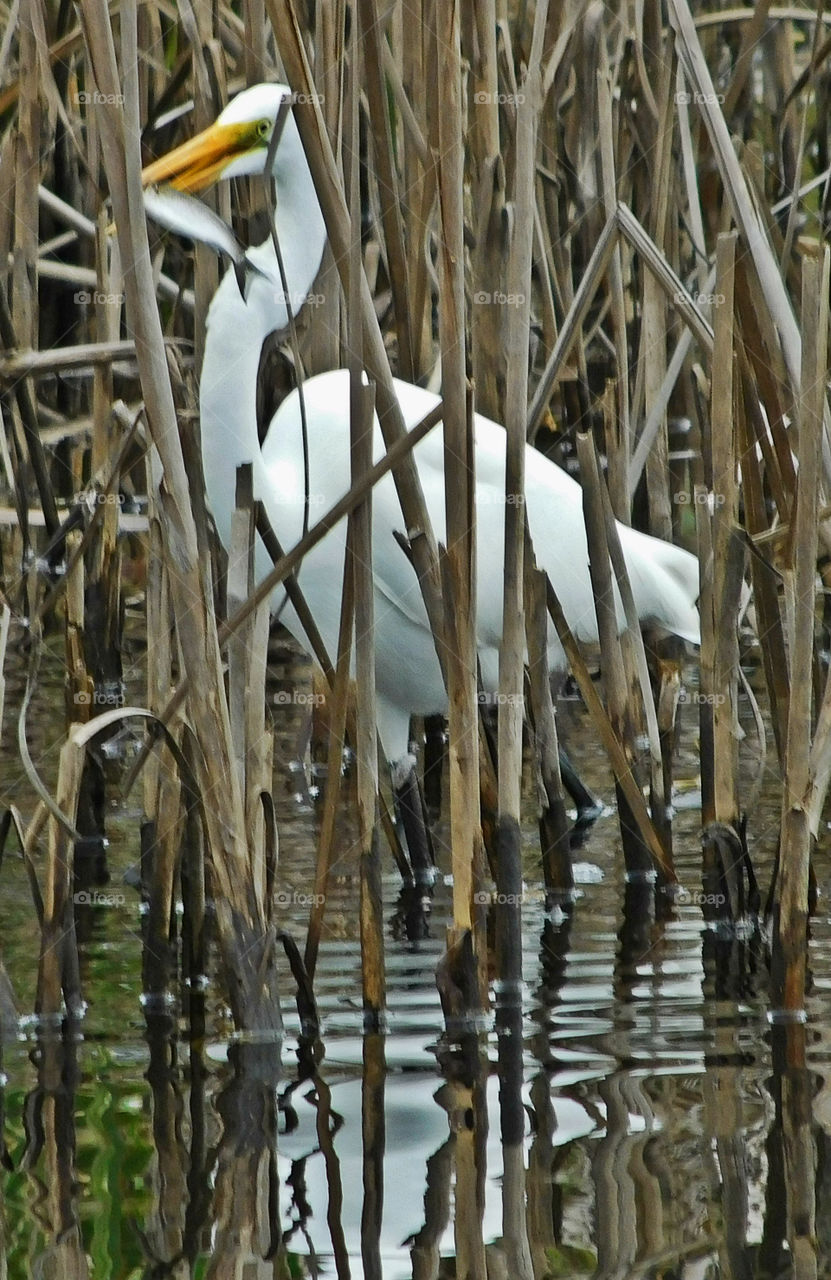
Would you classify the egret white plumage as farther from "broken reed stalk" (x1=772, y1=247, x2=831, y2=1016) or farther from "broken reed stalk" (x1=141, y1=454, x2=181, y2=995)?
"broken reed stalk" (x1=772, y1=247, x2=831, y2=1016)

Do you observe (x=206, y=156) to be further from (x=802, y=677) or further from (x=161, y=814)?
(x=802, y=677)

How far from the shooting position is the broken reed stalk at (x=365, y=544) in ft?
7.27

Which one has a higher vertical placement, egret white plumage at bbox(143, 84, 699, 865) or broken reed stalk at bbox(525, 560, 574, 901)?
egret white plumage at bbox(143, 84, 699, 865)

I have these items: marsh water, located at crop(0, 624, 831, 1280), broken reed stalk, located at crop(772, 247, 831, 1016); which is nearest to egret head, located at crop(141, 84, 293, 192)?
broken reed stalk, located at crop(772, 247, 831, 1016)

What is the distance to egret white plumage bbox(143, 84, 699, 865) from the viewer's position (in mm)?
3066

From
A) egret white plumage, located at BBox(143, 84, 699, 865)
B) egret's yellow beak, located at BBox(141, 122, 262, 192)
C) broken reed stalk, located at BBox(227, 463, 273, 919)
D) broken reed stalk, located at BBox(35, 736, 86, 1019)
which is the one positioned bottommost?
broken reed stalk, located at BBox(35, 736, 86, 1019)

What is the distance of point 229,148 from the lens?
3.08m

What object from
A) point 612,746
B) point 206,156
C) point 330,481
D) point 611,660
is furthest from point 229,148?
point 612,746

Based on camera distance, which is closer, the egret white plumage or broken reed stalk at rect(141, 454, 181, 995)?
broken reed stalk at rect(141, 454, 181, 995)

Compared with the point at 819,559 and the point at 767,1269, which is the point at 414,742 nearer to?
the point at 819,559

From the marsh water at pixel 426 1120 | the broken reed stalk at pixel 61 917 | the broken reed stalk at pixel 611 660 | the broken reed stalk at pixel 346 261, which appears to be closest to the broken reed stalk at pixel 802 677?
the marsh water at pixel 426 1120

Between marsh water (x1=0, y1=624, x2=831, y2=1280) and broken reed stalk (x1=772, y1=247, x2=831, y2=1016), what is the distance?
0.31 ft

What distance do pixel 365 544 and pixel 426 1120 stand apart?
0.73m

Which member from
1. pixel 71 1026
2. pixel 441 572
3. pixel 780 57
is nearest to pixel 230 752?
pixel 441 572
